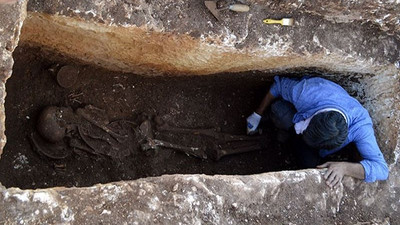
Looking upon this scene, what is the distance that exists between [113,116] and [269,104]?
1.01m

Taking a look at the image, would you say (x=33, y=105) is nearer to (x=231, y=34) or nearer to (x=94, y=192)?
(x=94, y=192)

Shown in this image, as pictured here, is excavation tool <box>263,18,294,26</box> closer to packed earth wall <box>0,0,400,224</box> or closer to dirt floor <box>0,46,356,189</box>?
packed earth wall <box>0,0,400,224</box>

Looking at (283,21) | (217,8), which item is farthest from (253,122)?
(217,8)

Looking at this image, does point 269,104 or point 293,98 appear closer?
point 293,98

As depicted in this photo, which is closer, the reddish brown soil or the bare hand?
the bare hand

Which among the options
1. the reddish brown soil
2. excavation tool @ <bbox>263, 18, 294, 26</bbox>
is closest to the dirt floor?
the reddish brown soil

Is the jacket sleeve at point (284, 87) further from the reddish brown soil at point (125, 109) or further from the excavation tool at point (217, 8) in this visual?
the excavation tool at point (217, 8)

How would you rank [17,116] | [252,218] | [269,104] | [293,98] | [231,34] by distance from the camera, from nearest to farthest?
[252,218] → [231,34] → [17,116] → [293,98] → [269,104]

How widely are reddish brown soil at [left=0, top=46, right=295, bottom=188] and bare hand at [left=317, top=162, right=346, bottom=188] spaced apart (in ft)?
2.54

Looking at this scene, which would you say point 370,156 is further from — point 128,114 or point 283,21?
point 128,114

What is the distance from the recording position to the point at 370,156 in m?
2.68

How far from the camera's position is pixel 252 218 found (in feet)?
7.47

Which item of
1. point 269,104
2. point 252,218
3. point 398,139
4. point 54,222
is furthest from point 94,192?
point 398,139

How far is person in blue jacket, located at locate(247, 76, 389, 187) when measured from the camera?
256 cm
